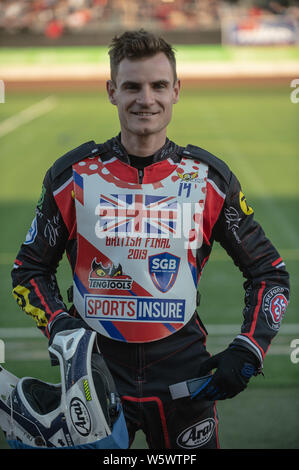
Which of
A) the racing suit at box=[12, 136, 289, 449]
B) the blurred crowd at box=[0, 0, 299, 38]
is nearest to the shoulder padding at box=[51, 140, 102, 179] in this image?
the racing suit at box=[12, 136, 289, 449]

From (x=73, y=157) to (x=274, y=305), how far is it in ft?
3.14

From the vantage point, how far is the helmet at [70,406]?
7.62 feet

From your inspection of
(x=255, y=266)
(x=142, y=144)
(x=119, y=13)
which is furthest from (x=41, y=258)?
(x=119, y=13)

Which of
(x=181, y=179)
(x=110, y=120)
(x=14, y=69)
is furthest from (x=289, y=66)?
(x=181, y=179)

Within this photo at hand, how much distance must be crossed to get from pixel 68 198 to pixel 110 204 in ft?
0.52

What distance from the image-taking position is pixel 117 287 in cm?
276

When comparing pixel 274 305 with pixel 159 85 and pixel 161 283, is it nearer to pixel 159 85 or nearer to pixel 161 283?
pixel 161 283

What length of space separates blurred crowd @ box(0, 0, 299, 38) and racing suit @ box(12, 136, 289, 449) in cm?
2973

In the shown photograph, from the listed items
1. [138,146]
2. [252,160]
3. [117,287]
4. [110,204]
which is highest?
[138,146]

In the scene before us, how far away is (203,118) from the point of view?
20.1 m

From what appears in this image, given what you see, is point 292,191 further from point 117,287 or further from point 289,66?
point 289,66

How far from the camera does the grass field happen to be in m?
5.11

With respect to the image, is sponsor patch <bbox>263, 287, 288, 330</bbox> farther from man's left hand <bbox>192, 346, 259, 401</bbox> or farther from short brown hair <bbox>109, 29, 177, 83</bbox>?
short brown hair <bbox>109, 29, 177, 83</bbox>

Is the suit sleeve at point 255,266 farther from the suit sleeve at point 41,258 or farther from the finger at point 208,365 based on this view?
the suit sleeve at point 41,258
